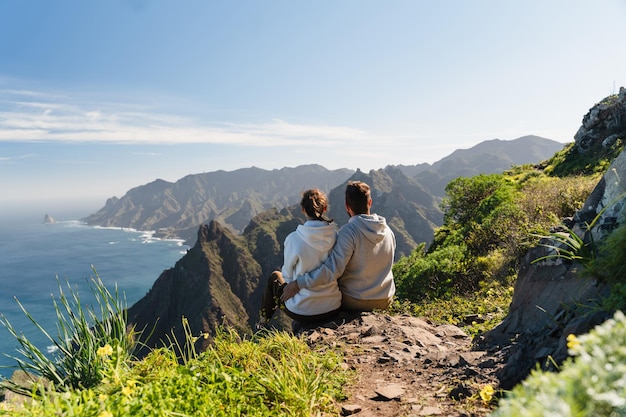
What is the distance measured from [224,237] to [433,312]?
482 ft

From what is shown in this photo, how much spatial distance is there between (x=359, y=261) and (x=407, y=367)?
5.84 ft

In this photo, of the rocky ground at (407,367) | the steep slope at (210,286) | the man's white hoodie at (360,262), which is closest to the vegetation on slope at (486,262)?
the rocky ground at (407,367)

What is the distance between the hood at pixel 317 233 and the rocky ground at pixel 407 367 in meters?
1.18

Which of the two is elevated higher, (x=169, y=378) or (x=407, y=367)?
(x=169, y=378)

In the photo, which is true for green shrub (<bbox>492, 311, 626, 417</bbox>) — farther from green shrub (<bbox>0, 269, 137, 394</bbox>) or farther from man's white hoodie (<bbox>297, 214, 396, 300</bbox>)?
man's white hoodie (<bbox>297, 214, 396, 300</bbox>)

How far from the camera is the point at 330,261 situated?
210 inches

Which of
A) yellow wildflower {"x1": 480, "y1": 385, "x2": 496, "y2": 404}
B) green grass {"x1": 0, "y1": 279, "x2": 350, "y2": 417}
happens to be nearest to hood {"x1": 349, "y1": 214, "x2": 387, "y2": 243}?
green grass {"x1": 0, "y1": 279, "x2": 350, "y2": 417}

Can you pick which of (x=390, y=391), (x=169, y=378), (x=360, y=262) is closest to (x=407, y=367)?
(x=390, y=391)

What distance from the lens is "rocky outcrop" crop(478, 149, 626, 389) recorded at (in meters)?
3.07

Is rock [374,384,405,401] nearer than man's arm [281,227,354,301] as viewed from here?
Yes

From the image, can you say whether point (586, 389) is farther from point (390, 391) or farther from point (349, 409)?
point (390, 391)

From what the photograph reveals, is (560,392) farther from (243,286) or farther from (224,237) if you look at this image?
(224,237)

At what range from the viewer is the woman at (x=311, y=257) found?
5.25m

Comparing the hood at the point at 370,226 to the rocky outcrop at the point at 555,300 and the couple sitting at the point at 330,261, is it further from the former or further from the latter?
the rocky outcrop at the point at 555,300
